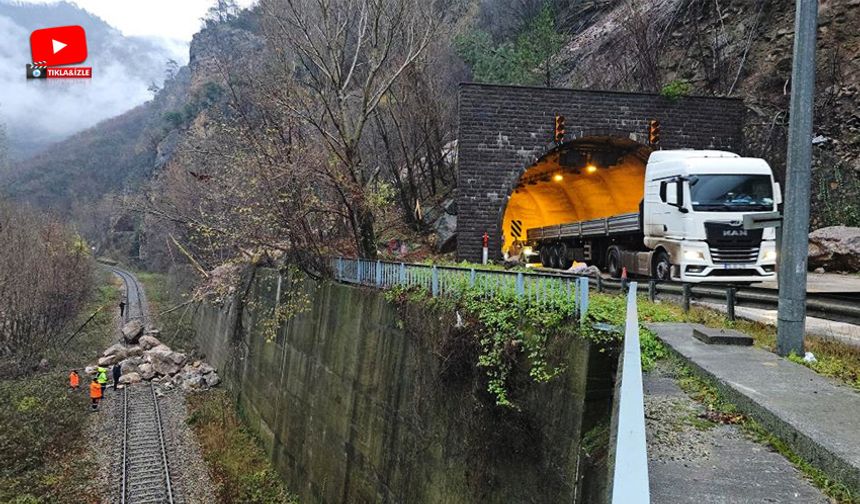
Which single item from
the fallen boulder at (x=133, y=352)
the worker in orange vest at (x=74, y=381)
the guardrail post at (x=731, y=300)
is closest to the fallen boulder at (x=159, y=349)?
the fallen boulder at (x=133, y=352)

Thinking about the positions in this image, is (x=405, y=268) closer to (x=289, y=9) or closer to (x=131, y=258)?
(x=289, y=9)

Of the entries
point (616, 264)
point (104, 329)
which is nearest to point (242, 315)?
point (616, 264)

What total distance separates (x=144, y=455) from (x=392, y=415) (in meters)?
13.7

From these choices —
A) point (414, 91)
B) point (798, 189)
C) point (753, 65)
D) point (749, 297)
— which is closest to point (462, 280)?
point (749, 297)

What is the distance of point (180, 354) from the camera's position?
1305 inches

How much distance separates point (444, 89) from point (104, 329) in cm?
3110

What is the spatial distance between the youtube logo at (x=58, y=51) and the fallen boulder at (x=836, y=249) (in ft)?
89.8

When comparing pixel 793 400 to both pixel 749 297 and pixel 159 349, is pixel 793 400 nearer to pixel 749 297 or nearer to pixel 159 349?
pixel 749 297

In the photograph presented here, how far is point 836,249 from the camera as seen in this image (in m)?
17.7

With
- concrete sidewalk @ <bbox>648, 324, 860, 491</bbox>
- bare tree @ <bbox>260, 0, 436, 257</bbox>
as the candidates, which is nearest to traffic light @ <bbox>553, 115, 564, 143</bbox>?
bare tree @ <bbox>260, 0, 436, 257</bbox>

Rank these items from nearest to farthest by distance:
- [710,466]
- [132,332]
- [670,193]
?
1. [710,466]
2. [670,193]
3. [132,332]

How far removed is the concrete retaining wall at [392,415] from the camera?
660 centimetres

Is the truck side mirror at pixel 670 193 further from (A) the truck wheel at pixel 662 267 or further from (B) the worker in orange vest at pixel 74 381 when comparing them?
(B) the worker in orange vest at pixel 74 381

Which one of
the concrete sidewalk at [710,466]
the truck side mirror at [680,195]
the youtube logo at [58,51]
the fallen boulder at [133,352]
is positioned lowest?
the fallen boulder at [133,352]
